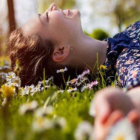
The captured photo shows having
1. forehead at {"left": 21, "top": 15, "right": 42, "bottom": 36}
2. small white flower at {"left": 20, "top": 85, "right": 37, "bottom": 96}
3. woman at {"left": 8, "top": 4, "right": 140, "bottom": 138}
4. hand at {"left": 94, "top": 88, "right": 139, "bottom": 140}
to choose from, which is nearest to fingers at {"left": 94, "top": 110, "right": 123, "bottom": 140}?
hand at {"left": 94, "top": 88, "right": 139, "bottom": 140}

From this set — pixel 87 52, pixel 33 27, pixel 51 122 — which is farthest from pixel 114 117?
pixel 33 27

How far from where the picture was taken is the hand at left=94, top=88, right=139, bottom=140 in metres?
0.80

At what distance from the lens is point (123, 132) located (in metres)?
0.68

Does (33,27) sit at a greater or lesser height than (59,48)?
greater

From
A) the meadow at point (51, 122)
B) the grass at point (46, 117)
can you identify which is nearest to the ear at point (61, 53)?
the meadow at point (51, 122)

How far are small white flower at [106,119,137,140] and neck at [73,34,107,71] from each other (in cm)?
134

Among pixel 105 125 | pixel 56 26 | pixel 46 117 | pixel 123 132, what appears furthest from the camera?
pixel 56 26

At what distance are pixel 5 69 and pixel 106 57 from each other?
54.2 inches

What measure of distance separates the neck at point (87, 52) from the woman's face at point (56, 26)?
68 millimetres

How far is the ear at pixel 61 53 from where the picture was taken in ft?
6.63

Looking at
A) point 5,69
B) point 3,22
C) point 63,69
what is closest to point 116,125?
point 63,69

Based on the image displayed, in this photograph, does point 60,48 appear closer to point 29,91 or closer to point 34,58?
point 34,58

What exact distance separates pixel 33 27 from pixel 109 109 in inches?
52.1

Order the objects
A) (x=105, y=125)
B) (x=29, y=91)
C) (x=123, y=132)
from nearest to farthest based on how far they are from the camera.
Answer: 1. (x=123, y=132)
2. (x=105, y=125)
3. (x=29, y=91)
